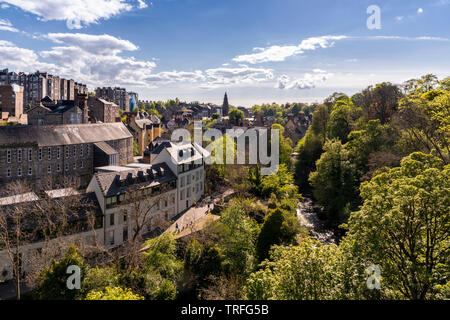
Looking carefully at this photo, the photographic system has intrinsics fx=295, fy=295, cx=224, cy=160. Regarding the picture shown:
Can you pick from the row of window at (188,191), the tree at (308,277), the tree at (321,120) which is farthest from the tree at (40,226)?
the tree at (321,120)

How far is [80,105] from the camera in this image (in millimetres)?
60156

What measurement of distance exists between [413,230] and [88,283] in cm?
1813

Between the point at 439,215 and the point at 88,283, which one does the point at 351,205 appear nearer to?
the point at 439,215

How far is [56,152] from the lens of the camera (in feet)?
144

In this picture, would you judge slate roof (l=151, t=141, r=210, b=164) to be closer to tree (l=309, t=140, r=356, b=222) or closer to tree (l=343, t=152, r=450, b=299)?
tree (l=309, t=140, r=356, b=222)

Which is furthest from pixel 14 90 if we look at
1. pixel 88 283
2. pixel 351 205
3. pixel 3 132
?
pixel 351 205

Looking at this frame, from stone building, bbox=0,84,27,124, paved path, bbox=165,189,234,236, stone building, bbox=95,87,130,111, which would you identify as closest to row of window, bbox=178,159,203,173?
paved path, bbox=165,189,234,236

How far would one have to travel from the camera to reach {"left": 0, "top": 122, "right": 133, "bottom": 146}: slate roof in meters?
40.0

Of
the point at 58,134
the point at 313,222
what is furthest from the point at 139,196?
the point at 313,222

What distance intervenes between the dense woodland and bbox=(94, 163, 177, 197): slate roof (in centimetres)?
738

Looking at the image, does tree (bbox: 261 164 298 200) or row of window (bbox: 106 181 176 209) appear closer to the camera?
row of window (bbox: 106 181 176 209)

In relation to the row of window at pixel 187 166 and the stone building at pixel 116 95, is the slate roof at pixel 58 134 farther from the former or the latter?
the stone building at pixel 116 95

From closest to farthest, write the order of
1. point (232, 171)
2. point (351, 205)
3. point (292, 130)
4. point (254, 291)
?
point (254, 291) → point (351, 205) → point (232, 171) → point (292, 130)
